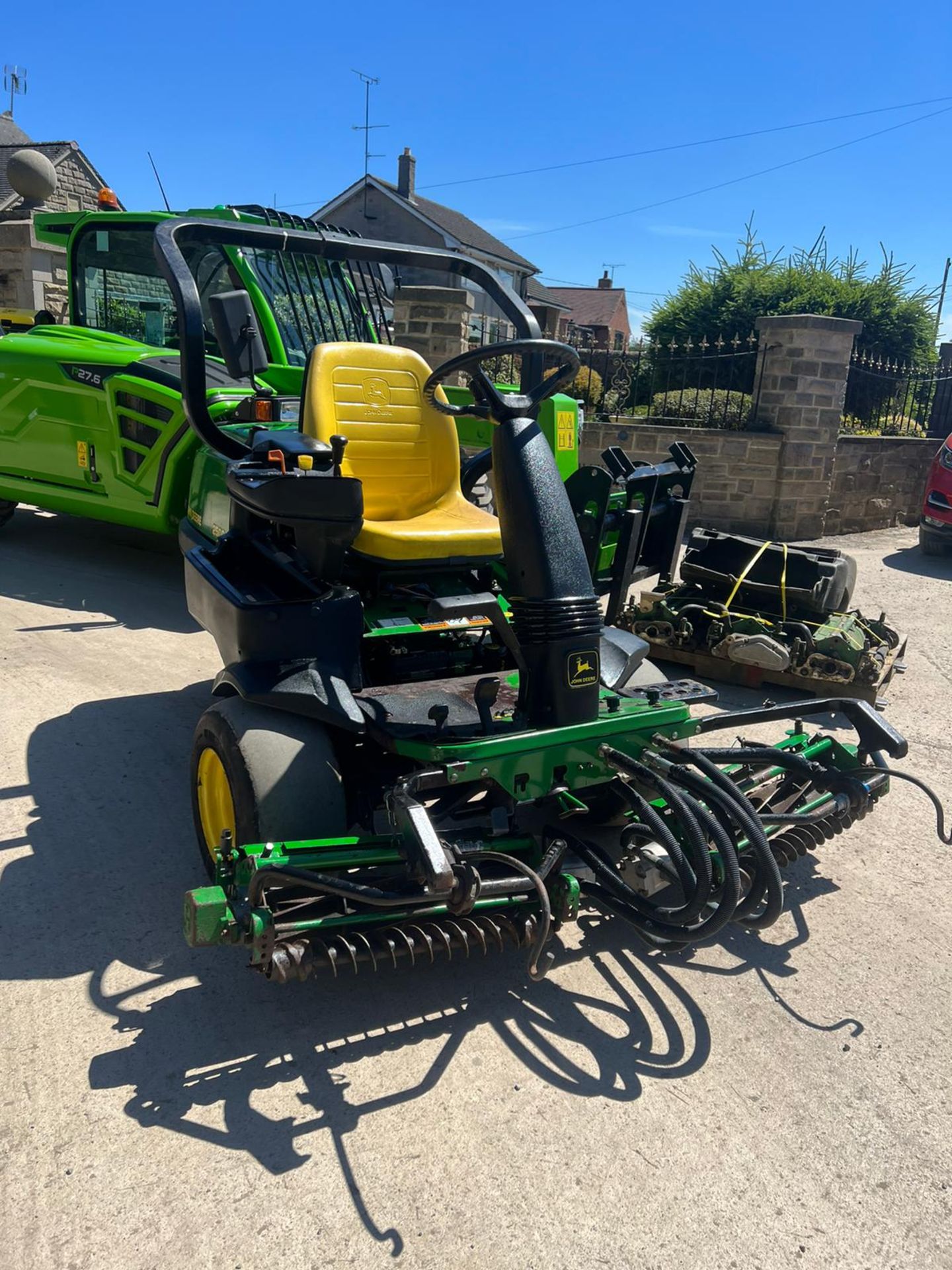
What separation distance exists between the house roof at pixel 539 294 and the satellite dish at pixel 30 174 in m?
24.3

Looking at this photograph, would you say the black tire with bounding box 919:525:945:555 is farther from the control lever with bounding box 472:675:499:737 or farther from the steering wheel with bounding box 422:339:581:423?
the control lever with bounding box 472:675:499:737

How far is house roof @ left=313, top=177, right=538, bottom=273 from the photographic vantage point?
1346 inches

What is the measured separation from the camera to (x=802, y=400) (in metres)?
9.95

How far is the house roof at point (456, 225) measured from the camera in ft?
112

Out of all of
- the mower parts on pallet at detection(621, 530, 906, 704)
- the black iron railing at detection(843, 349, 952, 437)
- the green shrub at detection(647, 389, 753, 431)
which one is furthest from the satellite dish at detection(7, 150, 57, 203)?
the mower parts on pallet at detection(621, 530, 906, 704)

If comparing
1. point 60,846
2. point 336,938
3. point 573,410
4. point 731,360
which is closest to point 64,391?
point 573,410

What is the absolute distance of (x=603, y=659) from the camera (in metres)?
3.27

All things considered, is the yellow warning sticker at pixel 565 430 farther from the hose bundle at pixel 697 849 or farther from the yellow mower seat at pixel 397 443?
the hose bundle at pixel 697 849

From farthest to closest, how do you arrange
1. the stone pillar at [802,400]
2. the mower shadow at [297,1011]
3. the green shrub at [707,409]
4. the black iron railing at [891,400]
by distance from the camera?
the black iron railing at [891,400]
the green shrub at [707,409]
the stone pillar at [802,400]
the mower shadow at [297,1011]

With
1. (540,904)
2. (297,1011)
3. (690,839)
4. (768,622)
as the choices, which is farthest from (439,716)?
(768,622)

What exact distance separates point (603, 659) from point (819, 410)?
778 centimetres

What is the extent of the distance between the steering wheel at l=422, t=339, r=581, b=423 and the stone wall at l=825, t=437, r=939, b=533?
8.30 metres

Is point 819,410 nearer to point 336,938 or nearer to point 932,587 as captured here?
point 932,587

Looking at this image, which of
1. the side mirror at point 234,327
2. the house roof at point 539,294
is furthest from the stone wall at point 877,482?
the house roof at point 539,294
